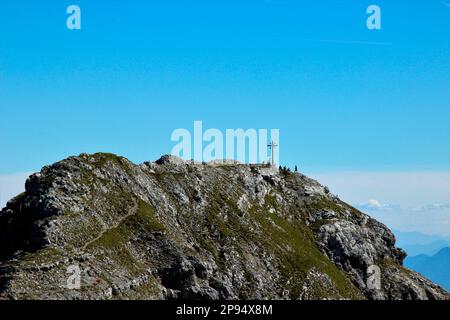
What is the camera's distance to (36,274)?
134 m

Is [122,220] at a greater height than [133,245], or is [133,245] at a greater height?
[122,220]

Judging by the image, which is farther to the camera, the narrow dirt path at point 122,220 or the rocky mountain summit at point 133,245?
the narrow dirt path at point 122,220

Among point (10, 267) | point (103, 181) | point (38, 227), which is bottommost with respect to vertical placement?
point (10, 267)

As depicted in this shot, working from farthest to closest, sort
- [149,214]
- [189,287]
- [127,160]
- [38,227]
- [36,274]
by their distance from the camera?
[127,160] → [149,214] → [189,287] → [38,227] → [36,274]

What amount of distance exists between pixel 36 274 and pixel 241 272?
63.3 meters

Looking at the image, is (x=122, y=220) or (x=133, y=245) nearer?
(x=133, y=245)

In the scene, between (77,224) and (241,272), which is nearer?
(77,224)

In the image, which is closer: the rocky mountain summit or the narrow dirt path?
the rocky mountain summit

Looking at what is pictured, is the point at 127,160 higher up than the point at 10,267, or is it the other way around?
the point at 127,160
